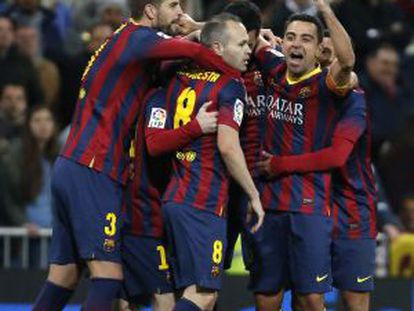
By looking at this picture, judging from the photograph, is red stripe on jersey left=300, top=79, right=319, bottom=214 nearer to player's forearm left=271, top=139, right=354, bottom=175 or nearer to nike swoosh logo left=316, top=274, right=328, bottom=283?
player's forearm left=271, top=139, right=354, bottom=175

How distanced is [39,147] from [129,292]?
3.27m

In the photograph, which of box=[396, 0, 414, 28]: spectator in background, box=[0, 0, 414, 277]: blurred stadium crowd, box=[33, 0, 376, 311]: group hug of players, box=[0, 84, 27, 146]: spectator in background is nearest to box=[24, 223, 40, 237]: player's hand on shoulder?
box=[0, 0, 414, 277]: blurred stadium crowd

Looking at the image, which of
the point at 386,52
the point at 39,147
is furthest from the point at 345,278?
the point at 386,52

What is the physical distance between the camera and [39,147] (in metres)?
12.5

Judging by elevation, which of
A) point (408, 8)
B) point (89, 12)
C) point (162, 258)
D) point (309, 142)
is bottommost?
point (162, 258)

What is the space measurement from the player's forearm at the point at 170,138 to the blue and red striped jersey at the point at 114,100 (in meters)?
0.15

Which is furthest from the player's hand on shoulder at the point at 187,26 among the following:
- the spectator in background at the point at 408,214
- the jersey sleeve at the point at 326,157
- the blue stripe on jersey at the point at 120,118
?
the spectator in background at the point at 408,214

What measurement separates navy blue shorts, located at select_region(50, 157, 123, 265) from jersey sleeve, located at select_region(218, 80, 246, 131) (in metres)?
0.77

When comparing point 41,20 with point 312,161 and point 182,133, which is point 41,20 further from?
point 182,133

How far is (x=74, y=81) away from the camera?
1358 centimetres

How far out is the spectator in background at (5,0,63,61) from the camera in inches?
558

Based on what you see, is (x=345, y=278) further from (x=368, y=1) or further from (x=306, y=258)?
(x=368, y=1)

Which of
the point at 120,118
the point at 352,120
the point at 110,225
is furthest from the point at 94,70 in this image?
the point at 352,120

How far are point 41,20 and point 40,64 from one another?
30.3 inches
